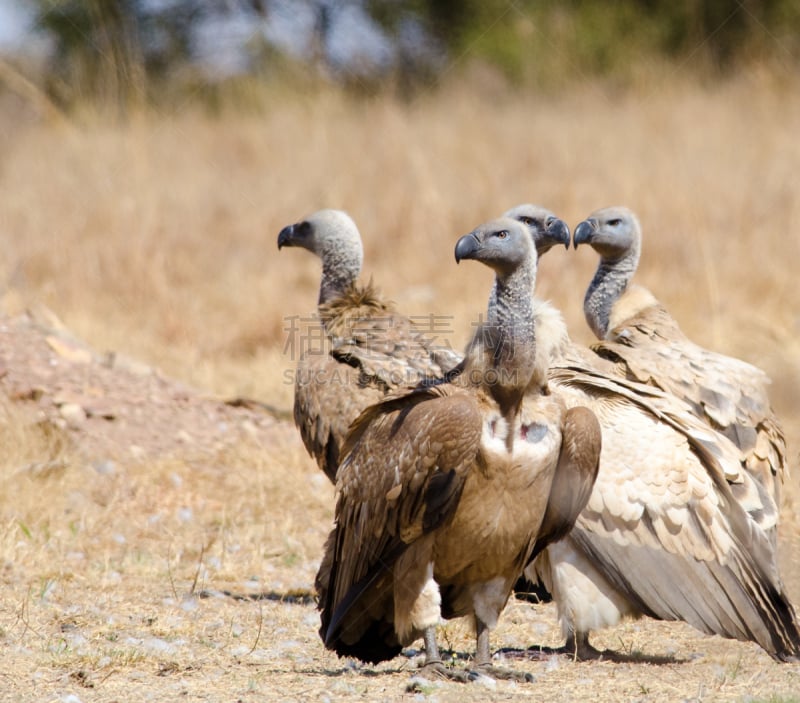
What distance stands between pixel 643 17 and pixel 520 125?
4.28 meters

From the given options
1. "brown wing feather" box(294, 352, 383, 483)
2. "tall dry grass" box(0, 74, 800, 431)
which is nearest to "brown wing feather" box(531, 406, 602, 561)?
"brown wing feather" box(294, 352, 383, 483)

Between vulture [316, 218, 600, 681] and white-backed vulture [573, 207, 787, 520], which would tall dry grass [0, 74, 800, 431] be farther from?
vulture [316, 218, 600, 681]

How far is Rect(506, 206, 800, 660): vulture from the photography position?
4441 mm

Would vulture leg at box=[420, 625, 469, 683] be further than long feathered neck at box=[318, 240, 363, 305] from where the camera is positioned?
No

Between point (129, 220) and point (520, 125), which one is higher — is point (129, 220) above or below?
below

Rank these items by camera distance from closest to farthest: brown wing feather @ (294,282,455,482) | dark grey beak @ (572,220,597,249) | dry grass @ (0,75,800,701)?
1. dry grass @ (0,75,800,701)
2. brown wing feather @ (294,282,455,482)
3. dark grey beak @ (572,220,597,249)

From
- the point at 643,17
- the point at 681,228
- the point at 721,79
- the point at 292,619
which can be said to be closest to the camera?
the point at 292,619

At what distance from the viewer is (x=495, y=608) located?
4117 millimetres

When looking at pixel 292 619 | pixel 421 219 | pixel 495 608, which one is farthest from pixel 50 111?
pixel 495 608

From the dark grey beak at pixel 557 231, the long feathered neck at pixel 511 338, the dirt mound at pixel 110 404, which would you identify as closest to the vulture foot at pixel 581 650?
the long feathered neck at pixel 511 338

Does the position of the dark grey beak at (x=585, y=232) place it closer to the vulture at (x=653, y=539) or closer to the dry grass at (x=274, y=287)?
the dry grass at (x=274, y=287)

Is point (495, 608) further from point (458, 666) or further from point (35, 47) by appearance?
point (35, 47)

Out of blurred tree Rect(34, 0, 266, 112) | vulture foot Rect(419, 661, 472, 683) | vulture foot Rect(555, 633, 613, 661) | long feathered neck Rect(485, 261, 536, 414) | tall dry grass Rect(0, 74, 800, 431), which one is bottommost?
vulture foot Rect(419, 661, 472, 683)

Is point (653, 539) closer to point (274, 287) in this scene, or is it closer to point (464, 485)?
point (464, 485)
